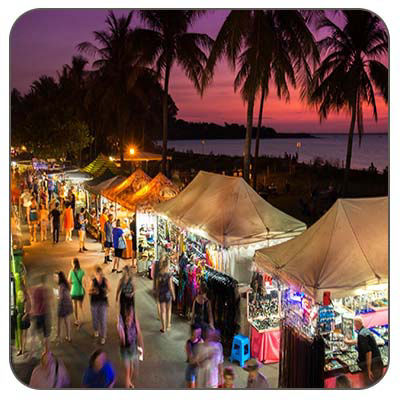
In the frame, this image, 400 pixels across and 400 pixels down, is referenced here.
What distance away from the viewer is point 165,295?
8.20 metres

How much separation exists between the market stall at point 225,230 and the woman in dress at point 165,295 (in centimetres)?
59

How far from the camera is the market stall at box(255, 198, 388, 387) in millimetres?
5660

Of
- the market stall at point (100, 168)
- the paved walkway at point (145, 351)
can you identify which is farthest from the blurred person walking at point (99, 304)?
the market stall at point (100, 168)

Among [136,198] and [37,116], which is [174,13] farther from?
[37,116]

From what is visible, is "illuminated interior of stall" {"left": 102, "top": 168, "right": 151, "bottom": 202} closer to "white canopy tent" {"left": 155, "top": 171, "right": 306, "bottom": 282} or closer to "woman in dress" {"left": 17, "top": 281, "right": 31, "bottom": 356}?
"white canopy tent" {"left": 155, "top": 171, "right": 306, "bottom": 282}

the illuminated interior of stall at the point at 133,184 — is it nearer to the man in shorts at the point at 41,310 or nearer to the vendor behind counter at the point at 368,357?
the man in shorts at the point at 41,310

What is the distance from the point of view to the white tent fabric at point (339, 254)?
5660 millimetres

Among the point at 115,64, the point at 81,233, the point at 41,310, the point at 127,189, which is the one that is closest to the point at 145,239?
the point at 127,189

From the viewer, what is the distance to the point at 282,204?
22953 millimetres

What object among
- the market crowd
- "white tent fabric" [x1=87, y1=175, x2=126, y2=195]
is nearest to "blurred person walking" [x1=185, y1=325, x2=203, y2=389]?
the market crowd

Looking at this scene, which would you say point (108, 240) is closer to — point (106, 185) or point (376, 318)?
point (106, 185)

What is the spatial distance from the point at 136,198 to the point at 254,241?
475 centimetres

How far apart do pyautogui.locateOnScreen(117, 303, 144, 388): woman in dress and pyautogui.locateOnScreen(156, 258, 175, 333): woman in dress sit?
1220mm

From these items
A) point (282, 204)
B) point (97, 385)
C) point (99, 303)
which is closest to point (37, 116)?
point (282, 204)
